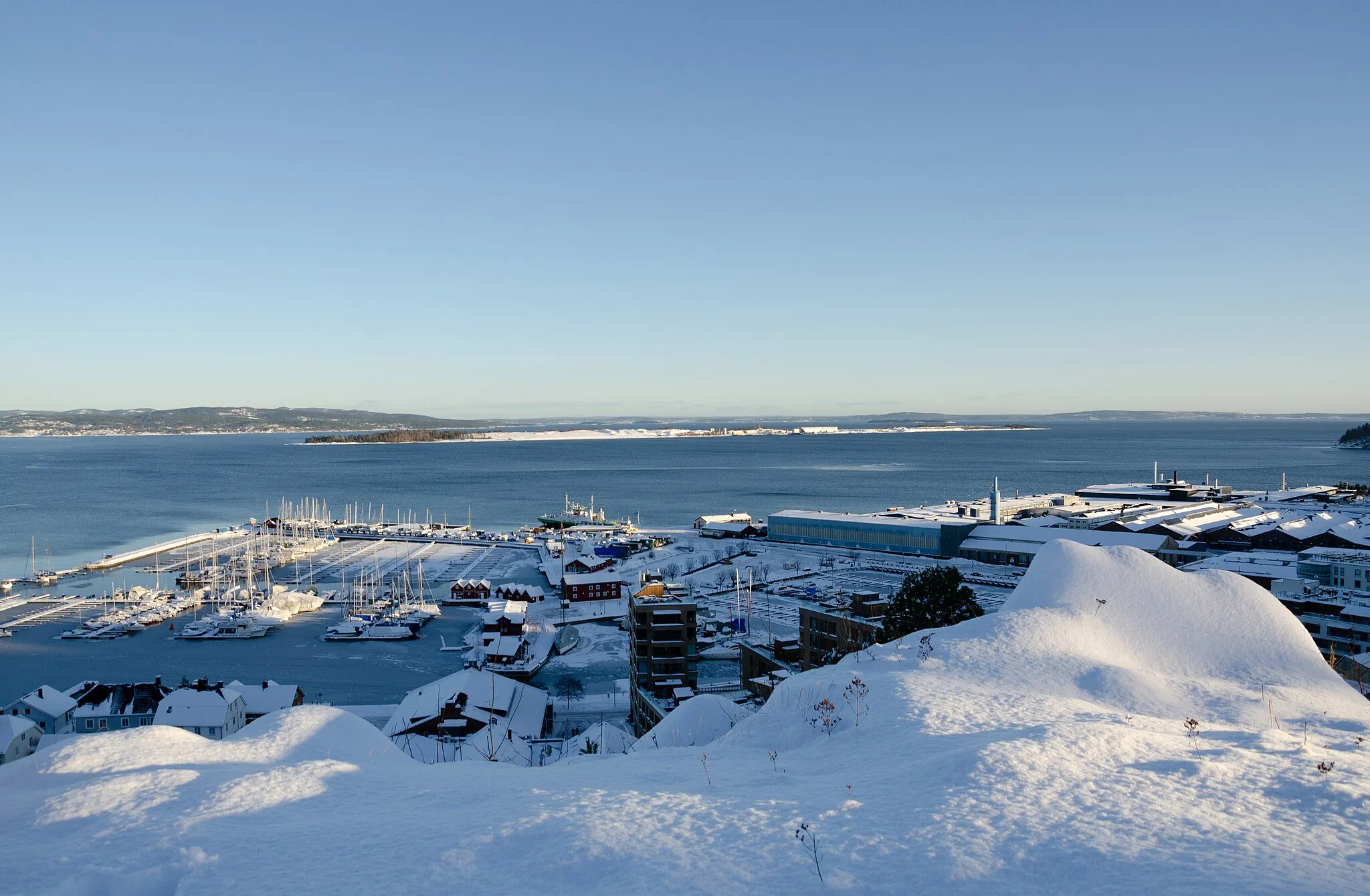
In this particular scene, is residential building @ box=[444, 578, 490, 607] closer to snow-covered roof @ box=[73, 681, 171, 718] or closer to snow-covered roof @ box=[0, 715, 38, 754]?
snow-covered roof @ box=[73, 681, 171, 718]

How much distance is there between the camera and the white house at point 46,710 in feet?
58.9

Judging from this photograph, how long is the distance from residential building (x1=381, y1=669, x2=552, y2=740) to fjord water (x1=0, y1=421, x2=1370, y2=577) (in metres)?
31.7

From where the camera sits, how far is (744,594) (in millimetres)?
33500

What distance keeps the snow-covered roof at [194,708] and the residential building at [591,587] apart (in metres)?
15.6

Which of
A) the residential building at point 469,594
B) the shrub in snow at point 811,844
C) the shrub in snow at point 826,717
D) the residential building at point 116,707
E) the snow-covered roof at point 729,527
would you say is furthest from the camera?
the snow-covered roof at point 729,527

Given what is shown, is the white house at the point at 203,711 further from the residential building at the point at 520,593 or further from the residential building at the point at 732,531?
the residential building at the point at 732,531

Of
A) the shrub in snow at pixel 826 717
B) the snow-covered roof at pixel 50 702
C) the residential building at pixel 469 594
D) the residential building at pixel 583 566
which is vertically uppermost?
the shrub in snow at pixel 826 717

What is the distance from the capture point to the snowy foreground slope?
467cm

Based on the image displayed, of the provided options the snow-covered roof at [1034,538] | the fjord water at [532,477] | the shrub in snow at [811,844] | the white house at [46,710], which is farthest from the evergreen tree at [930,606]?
the fjord water at [532,477]

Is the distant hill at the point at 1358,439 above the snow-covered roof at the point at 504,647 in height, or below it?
above

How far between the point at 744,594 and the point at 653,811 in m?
28.3

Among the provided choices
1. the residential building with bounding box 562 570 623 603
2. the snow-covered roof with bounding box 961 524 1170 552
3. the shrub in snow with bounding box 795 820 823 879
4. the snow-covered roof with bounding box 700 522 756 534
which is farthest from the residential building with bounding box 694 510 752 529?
the shrub in snow with bounding box 795 820 823 879

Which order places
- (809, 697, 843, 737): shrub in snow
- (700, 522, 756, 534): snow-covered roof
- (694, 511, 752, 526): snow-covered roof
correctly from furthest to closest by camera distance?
(694, 511, 752, 526): snow-covered roof, (700, 522, 756, 534): snow-covered roof, (809, 697, 843, 737): shrub in snow

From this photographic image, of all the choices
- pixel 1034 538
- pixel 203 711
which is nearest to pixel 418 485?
pixel 1034 538
